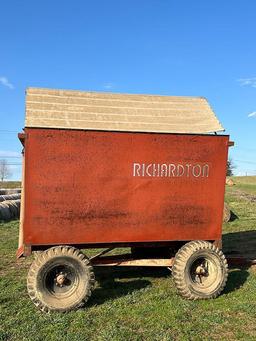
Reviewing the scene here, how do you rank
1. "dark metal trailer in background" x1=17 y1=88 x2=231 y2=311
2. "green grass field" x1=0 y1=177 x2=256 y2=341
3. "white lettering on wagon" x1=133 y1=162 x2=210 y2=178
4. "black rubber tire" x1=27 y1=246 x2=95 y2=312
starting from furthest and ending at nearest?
"white lettering on wagon" x1=133 y1=162 x2=210 y2=178 < "dark metal trailer in background" x1=17 y1=88 x2=231 y2=311 < "black rubber tire" x1=27 y1=246 x2=95 y2=312 < "green grass field" x1=0 y1=177 x2=256 y2=341

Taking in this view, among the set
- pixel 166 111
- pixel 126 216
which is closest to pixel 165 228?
pixel 126 216

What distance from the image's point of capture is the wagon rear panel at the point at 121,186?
670cm

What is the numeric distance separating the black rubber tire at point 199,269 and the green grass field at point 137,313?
167 millimetres

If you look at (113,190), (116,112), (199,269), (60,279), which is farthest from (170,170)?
(60,279)

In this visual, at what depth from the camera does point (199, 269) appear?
7.34m

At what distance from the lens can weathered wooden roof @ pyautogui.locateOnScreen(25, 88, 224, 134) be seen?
23.5ft

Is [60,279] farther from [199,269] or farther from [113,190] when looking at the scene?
[199,269]

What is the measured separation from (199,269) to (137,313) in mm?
1428

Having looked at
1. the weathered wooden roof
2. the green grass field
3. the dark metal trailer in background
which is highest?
the weathered wooden roof

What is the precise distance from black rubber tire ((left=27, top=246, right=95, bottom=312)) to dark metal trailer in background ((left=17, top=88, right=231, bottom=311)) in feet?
0.05

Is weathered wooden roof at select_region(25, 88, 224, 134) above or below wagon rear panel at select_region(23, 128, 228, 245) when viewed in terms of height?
above

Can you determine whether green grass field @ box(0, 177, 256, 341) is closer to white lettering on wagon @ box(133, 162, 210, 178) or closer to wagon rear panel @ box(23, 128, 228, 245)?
wagon rear panel @ box(23, 128, 228, 245)

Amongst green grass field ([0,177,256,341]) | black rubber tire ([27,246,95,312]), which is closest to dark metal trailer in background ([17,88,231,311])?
black rubber tire ([27,246,95,312])

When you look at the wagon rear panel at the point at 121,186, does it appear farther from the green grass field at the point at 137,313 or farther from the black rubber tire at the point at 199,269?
the green grass field at the point at 137,313
